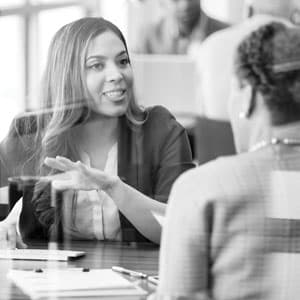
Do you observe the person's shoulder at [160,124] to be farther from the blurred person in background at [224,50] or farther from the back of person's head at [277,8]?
the back of person's head at [277,8]

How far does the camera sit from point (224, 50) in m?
2.25

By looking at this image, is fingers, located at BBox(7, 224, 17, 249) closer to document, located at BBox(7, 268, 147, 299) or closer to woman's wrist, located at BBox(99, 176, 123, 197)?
document, located at BBox(7, 268, 147, 299)

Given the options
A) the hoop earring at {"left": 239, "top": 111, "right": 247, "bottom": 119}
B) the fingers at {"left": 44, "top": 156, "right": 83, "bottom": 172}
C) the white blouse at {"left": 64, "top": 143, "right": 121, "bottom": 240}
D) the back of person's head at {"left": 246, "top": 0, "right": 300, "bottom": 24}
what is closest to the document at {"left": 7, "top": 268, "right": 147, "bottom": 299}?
the white blouse at {"left": 64, "top": 143, "right": 121, "bottom": 240}

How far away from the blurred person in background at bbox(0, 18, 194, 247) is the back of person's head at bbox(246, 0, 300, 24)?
0.34 metres

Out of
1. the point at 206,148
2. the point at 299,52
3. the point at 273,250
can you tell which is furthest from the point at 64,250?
the point at 299,52

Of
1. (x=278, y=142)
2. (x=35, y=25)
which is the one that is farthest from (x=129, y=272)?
(x=35, y=25)

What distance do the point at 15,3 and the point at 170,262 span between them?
3.05 ft

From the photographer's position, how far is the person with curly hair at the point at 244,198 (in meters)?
1.94

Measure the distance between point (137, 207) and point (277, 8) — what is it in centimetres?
63

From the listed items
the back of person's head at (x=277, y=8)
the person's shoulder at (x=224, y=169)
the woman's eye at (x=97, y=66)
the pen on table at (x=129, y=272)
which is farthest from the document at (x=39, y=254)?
the back of person's head at (x=277, y=8)

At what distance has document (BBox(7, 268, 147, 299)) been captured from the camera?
222cm

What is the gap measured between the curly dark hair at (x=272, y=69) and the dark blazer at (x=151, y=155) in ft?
1.12

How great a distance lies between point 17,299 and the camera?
2.18m

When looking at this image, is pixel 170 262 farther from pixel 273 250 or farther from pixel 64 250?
pixel 64 250
